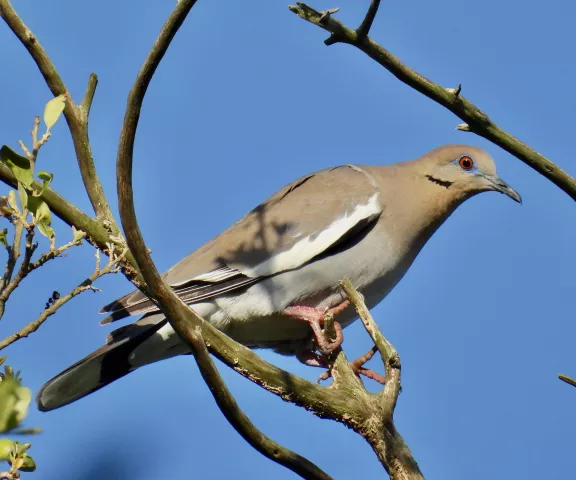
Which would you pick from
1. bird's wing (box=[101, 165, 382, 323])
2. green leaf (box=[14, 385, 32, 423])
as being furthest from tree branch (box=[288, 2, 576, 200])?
green leaf (box=[14, 385, 32, 423])

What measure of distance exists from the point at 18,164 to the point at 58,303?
0.30 metres

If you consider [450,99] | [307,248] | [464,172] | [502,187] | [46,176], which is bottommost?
[46,176]

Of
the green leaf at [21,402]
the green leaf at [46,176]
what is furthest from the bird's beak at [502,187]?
the green leaf at [21,402]

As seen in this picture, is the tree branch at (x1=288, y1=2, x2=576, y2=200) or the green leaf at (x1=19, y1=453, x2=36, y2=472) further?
the tree branch at (x1=288, y1=2, x2=576, y2=200)

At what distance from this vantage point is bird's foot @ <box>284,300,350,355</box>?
11.0 feet

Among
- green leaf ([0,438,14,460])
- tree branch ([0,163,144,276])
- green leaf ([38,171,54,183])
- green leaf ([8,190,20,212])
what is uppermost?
tree branch ([0,163,144,276])

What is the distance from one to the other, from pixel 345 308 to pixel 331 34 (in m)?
1.59

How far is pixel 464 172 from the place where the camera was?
4676 millimetres

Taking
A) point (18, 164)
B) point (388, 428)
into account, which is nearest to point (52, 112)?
point (18, 164)

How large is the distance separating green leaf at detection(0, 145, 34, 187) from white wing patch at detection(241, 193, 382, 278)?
7.67 feet

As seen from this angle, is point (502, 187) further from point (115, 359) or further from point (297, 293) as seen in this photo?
point (115, 359)

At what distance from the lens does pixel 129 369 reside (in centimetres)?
397

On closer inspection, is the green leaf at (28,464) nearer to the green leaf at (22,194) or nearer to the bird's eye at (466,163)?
the green leaf at (22,194)

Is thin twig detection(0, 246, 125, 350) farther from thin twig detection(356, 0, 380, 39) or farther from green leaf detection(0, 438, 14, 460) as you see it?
thin twig detection(356, 0, 380, 39)
